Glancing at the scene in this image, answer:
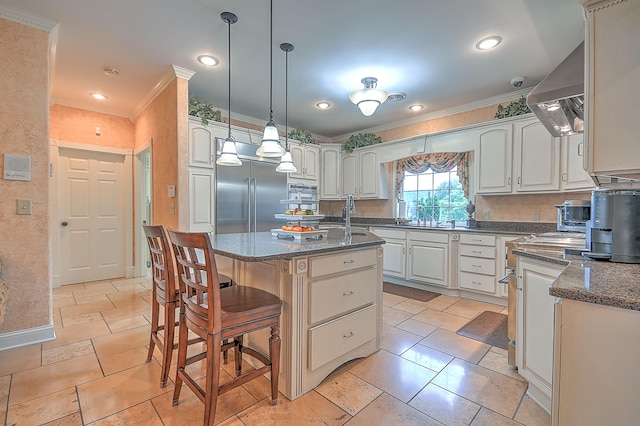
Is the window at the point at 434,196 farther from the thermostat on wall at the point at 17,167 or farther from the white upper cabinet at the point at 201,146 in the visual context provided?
the thermostat on wall at the point at 17,167

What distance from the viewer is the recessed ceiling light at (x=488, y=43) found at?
2580 millimetres

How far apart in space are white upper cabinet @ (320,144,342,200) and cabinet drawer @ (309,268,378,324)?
332 centimetres

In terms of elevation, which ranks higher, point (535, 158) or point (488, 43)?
point (488, 43)

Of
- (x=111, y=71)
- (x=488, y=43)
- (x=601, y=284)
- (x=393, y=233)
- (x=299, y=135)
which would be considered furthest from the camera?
(x=299, y=135)

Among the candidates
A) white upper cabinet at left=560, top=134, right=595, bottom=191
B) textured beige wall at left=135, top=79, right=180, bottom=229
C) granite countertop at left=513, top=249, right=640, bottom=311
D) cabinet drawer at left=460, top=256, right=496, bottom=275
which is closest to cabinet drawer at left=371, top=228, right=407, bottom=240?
cabinet drawer at left=460, top=256, right=496, bottom=275

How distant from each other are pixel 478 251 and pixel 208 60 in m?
3.76

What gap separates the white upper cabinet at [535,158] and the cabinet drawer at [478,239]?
688 mm

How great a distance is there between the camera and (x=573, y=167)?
3250mm

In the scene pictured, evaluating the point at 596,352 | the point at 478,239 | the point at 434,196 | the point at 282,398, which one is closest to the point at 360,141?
the point at 434,196

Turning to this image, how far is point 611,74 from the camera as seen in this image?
1.26 metres

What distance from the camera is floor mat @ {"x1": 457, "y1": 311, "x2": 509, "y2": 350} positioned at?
2.58 m

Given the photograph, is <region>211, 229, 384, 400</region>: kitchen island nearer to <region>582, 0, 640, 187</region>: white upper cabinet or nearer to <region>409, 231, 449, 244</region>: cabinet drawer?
<region>582, 0, 640, 187</region>: white upper cabinet

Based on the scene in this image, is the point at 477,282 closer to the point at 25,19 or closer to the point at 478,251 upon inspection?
the point at 478,251

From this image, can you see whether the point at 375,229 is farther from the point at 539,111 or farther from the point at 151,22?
the point at 151,22
